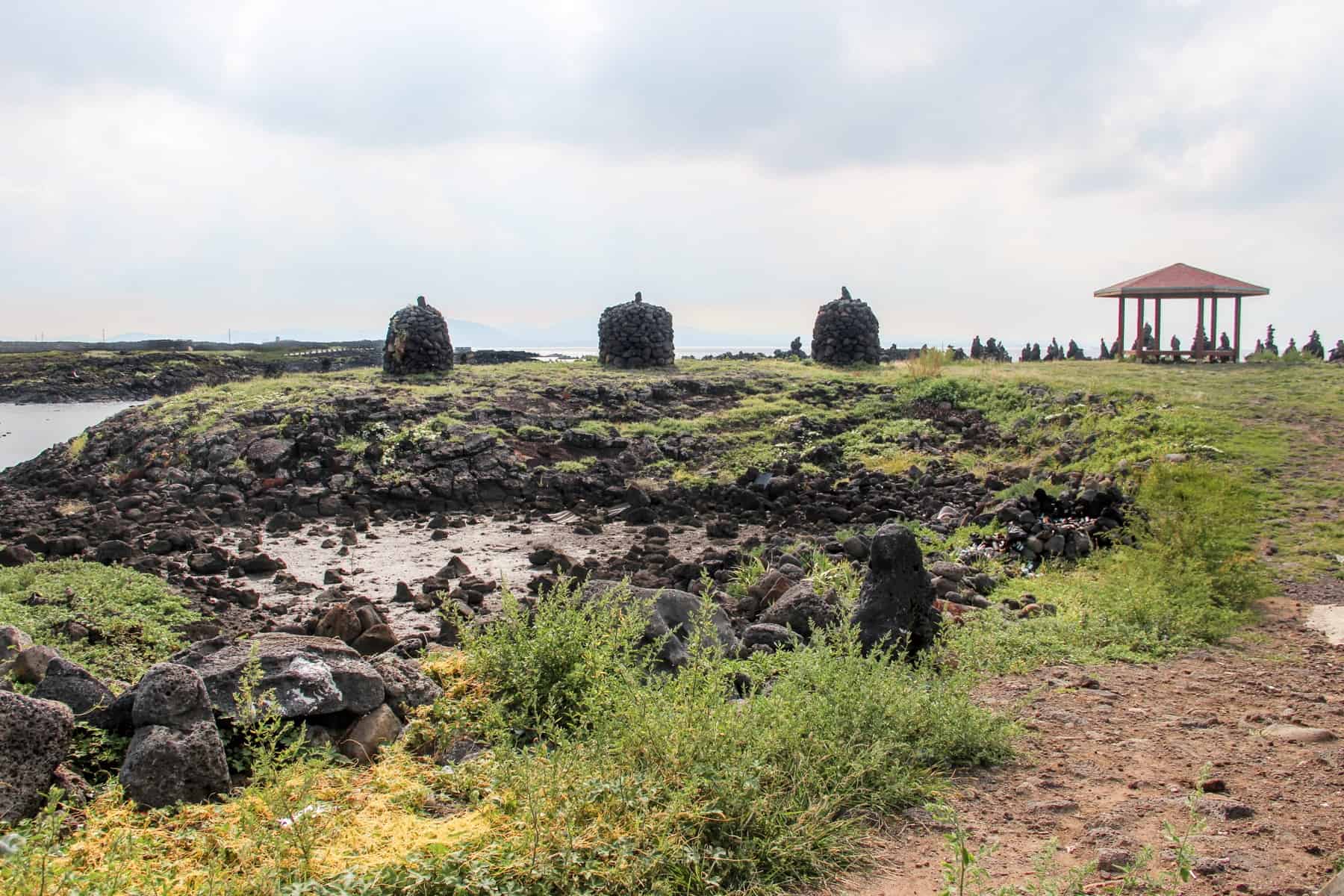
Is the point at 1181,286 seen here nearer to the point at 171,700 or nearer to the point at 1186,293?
the point at 1186,293

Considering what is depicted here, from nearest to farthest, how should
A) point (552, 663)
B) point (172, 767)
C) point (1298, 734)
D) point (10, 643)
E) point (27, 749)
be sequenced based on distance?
point (27, 749) < point (172, 767) < point (1298, 734) < point (552, 663) < point (10, 643)

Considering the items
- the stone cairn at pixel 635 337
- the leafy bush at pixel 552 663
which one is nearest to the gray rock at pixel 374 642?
the leafy bush at pixel 552 663

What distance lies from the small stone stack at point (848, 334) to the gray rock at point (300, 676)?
71.5 feet

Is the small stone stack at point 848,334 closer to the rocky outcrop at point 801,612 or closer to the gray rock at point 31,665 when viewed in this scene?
the rocky outcrop at point 801,612

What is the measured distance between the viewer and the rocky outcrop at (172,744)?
423cm

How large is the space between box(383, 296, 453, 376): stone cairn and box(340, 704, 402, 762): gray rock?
1830cm

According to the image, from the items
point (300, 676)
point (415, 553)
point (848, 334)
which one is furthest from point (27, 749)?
point (848, 334)

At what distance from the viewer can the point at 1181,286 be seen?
23.3 metres

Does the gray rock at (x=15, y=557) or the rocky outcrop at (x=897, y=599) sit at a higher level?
the rocky outcrop at (x=897, y=599)

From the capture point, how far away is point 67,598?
8445 mm

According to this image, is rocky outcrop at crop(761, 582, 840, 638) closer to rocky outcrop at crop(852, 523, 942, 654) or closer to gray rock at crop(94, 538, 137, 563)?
rocky outcrop at crop(852, 523, 942, 654)

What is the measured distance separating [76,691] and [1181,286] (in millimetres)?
24810

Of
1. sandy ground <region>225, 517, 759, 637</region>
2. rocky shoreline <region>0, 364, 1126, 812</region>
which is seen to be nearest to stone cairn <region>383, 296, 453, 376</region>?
rocky shoreline <region>0, 364, 1126, 812</region>

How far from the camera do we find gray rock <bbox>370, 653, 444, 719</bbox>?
17.8 feet
